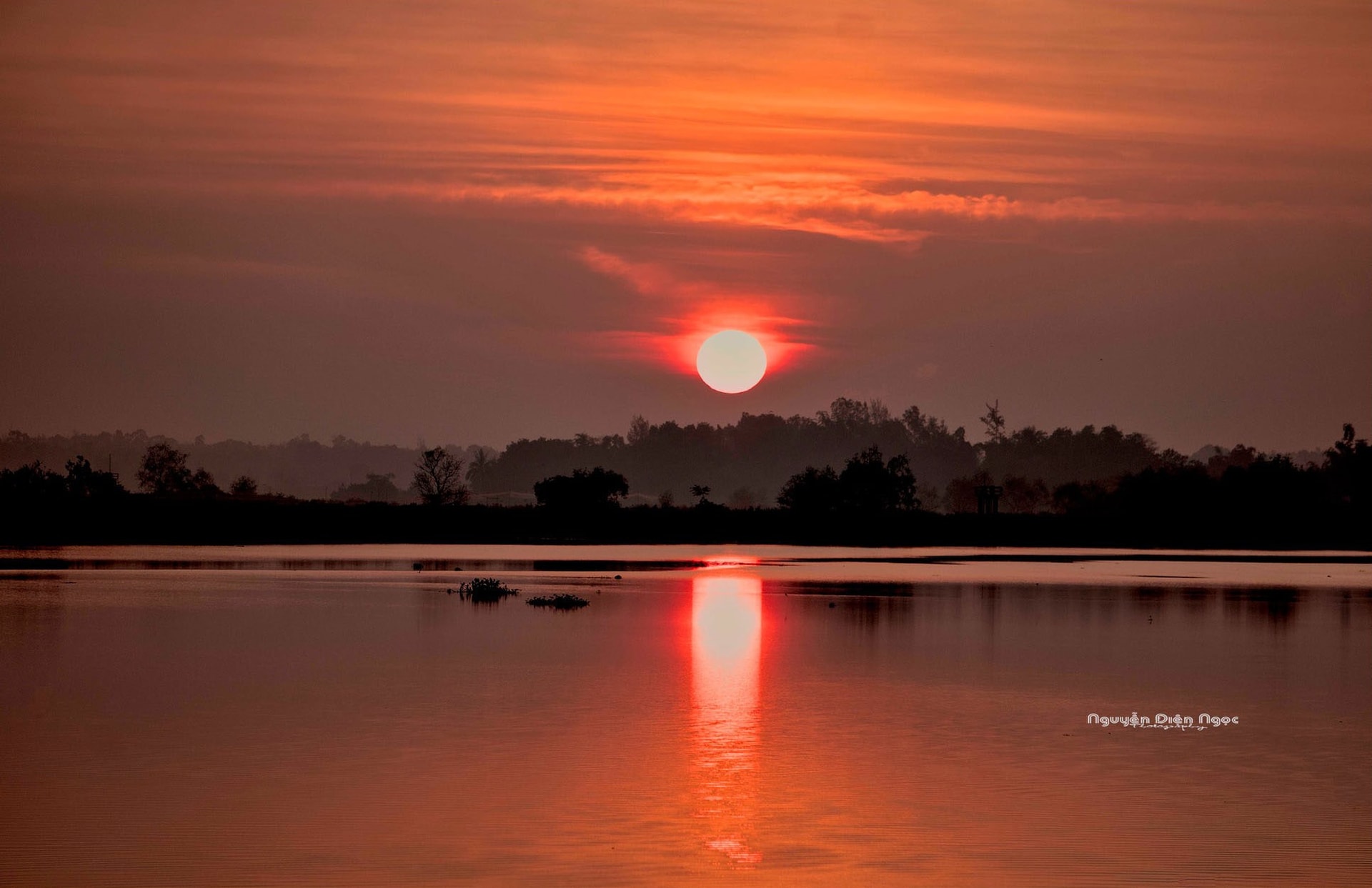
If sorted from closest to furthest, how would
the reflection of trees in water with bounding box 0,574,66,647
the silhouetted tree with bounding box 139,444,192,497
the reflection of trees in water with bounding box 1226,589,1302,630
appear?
1. the reflection of trees in water with bounding box 0,574,66,647
2. the reflection of trees in water with bounding box 1226,589,1302,630
3. the silhouetted tree with bounding box 139,444,192,497

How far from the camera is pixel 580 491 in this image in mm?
121875

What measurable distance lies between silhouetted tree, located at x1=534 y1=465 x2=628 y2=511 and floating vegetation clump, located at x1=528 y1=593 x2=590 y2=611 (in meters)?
73.1

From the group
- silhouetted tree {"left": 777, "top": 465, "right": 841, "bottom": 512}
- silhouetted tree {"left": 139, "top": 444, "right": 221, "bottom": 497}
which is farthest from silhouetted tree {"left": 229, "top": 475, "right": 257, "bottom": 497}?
silhouetted tree {"left": 777, "top": 465, "right": 841, "bottom": 512}

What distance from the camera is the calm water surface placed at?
15336 mm

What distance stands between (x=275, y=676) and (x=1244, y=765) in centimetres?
1676

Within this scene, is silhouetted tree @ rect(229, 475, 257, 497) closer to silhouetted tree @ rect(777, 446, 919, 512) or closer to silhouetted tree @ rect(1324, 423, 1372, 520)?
silhouetted tree @ rect(777, 446, 919, 512)

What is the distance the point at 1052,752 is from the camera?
69.8 ft

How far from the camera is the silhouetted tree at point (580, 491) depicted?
121 metres

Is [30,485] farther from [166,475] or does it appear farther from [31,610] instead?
[31,610]

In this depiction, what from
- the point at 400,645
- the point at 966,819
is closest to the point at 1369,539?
the point at 400,645

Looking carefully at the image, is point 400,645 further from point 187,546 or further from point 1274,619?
point 187,546

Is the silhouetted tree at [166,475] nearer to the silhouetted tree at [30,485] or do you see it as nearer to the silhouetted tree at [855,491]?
the silhouetted tree at [30,485]

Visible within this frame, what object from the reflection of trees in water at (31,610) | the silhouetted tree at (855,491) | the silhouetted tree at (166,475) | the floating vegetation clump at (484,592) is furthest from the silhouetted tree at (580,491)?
the floating vegetation clump at (484,592)

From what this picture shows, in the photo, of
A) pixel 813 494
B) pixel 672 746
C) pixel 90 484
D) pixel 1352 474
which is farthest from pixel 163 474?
pixel 672 746
